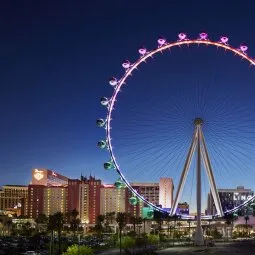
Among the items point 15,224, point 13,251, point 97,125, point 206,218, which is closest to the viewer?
point 97,125

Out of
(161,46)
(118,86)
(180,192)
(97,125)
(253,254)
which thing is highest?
(161,46)

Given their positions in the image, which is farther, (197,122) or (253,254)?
(197,122)

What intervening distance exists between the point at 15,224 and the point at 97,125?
13021 centimetres

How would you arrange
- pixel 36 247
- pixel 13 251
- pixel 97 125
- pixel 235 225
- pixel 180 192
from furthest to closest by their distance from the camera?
pixel 235 225 < pixel 36 247 < pixel 180 192 < pixel 13 251 < pixel 97 125

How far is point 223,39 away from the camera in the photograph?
54562 mm

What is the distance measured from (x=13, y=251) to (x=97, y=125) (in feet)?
61.7

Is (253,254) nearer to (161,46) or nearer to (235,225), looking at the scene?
(161,46)

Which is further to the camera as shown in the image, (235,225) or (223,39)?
(235,225)

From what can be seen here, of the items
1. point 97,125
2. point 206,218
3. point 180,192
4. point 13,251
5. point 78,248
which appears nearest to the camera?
point 78,248

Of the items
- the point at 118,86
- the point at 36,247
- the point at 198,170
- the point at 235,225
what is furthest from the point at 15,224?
the point at 118,86

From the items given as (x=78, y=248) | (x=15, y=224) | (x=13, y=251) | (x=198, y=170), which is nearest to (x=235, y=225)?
(x=15, y=224)

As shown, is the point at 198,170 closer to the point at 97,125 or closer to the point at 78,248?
the point at 97,125

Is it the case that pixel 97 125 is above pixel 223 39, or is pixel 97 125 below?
below

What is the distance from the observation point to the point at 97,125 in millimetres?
58031
